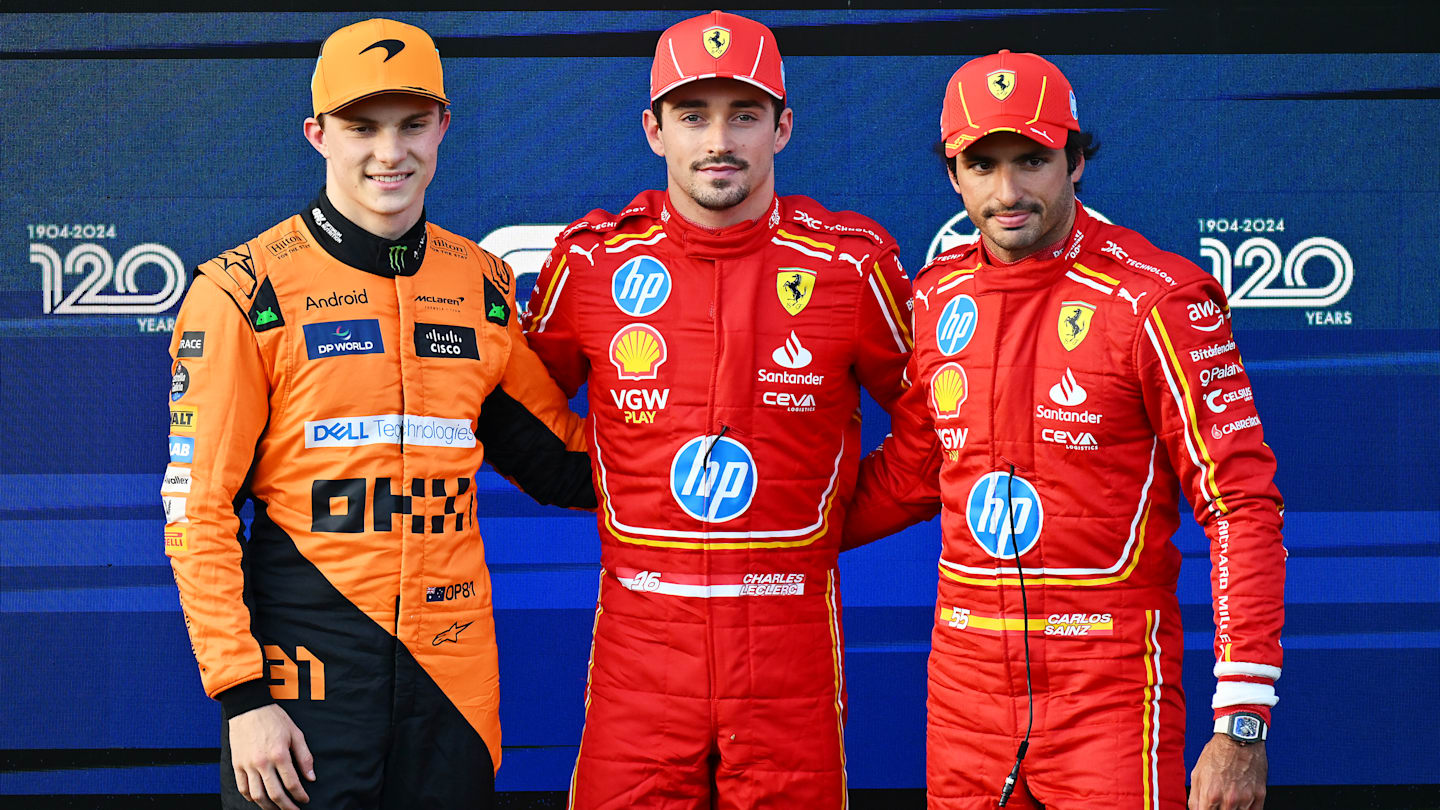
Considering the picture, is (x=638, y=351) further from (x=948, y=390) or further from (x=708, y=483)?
(x=948, y=390)

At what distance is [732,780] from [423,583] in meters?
0.70

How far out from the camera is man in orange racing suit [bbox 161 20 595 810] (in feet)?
6.54

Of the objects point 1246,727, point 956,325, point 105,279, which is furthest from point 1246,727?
point 105,279

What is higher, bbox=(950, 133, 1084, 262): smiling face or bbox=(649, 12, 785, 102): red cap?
bbox=(649, 12, 785, 102): red cap

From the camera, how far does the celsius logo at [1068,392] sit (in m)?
2.13

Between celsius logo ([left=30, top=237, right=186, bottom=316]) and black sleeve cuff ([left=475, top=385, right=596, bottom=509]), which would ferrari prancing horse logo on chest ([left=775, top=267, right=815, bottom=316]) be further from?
celsius logo ([left=30, top=237, right=186, bottom=316])

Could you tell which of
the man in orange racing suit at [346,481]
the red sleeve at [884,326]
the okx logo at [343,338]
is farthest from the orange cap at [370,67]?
the red sleeve at [884,326]

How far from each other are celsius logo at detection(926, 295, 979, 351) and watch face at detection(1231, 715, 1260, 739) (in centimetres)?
77

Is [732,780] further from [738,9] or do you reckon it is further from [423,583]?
[738,9]

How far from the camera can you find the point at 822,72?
350 centimetres

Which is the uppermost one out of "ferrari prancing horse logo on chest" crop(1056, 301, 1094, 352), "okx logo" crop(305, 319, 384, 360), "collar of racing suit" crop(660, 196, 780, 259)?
"collar of racing suit" crop(660, 196, 780, 259)

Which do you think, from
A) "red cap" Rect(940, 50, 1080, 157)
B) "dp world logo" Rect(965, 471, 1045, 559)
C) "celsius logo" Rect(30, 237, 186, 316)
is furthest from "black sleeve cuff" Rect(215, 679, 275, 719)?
"celsius logo" Rect(30, 237, 186, 316)

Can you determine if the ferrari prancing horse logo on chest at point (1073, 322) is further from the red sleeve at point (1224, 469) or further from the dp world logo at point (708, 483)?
the dp world logo at point (708, 483)

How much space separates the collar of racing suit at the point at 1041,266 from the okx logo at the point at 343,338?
1.09 metres
